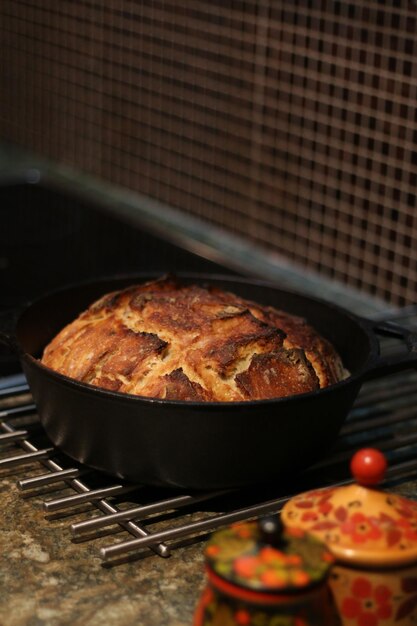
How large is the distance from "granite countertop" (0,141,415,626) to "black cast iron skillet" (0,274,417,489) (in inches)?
3.4

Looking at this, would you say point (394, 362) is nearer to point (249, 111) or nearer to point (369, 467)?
point (369, 467)

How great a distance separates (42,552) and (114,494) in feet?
0.40

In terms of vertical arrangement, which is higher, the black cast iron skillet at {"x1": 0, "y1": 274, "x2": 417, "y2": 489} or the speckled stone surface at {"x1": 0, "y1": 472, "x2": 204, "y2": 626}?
the black cast iron skillet at {"x1": 0, "y1": 274, "x2": 417, "y2": 489}

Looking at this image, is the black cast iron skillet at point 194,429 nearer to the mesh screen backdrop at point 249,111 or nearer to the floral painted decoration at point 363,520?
the floral painted decoration at point 363,520

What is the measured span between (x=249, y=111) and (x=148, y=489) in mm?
1499

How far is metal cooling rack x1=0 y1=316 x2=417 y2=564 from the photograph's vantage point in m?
1.20

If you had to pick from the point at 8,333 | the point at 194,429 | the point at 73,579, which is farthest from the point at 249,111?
the point at 73,579

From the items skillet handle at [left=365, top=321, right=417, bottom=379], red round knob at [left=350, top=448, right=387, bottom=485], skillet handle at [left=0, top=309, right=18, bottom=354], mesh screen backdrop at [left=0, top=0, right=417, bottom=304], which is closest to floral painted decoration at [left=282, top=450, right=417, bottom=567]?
red round knob at [left=350, top=448, right=387, bottom=485]

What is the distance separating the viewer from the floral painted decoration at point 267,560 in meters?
0.81

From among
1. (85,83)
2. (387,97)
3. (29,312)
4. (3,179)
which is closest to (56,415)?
(29,312)

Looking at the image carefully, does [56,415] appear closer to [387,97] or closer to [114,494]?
[114,494]

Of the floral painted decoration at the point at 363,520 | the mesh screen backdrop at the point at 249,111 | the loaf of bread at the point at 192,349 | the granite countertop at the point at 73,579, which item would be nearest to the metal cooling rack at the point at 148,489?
the granite countertop at the point at 73,579

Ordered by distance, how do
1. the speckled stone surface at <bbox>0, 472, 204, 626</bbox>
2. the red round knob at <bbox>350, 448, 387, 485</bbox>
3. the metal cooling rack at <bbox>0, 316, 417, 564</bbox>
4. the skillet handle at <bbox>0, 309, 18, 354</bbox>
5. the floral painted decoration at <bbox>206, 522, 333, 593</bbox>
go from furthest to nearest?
the skillet handle at <bbox>0, 309, 18, 354</bbox>, the metal cooling rack at <bbox>0, 316, 417, 564</bbox>, the speckled stone surface at <bbox>0, 472, 204, 626</bbox>, the red round knob at <bbox>350, 448, 387, 485</bbox>, the floral painted decoration at <bbox>206, 522, 333, 593</bbox>

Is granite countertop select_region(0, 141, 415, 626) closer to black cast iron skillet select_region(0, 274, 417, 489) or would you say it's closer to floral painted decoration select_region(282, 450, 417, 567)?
black cast iron skillet select_region(0, 274, 417, 489)
